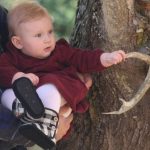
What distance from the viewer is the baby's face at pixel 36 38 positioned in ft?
7.21

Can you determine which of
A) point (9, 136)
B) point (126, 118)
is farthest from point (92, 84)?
point (9, 136)

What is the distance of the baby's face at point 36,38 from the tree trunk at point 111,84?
8.6 inches

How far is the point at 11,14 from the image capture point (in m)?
2.24

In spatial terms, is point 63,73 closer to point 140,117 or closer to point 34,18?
point 34,18

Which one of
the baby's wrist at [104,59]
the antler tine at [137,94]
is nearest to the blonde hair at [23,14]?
the baby's wrist at [104,59]

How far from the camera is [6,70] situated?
85.1 inches

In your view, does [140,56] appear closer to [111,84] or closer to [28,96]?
[111,84]

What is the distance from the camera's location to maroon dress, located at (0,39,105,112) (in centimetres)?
215

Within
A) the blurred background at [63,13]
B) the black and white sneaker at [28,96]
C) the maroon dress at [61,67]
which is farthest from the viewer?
the blurred background at [63,13]

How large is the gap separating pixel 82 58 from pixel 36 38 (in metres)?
0.18

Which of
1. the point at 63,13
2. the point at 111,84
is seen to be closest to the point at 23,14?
the point at 111,84

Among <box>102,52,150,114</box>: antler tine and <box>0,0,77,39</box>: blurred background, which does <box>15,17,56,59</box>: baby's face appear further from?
<box>0,0,77,39</box>: blurred background

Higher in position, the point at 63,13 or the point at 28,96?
the point at 28,96

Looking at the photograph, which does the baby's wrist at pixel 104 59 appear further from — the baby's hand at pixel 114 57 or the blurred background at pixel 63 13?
the blurred background at pixel 63 13
